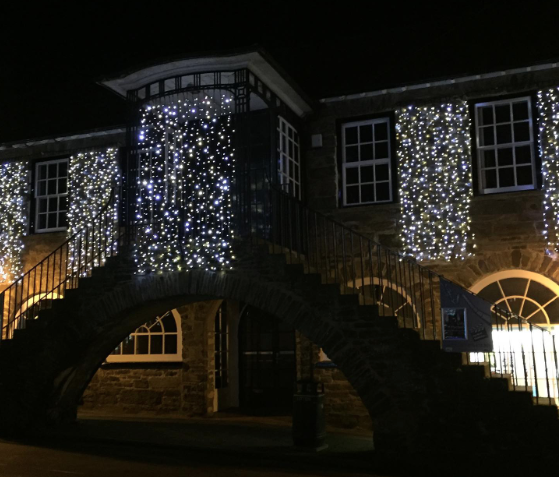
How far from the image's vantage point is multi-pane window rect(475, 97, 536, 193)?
462 inches

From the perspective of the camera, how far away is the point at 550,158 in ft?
37.4

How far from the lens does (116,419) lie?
13.4 meters

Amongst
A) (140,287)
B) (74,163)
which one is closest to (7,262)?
(74,163)

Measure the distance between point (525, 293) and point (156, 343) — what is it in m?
7.83

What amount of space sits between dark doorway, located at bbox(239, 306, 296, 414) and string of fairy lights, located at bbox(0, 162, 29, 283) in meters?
5.70

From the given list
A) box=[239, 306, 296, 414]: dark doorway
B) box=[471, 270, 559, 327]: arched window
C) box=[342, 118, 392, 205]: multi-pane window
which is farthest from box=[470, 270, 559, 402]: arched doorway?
box=[239, 306, 296, 414]: dark doorway

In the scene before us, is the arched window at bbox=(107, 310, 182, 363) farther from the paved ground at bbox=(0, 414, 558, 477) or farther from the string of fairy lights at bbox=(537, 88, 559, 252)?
the string of fairy lights at bbox=(537, 88, 559, 252)

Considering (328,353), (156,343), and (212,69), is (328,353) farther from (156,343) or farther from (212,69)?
(156,343)

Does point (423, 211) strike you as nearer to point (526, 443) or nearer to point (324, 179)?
point (324, 179)

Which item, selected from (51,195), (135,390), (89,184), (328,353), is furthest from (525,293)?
(51,195)

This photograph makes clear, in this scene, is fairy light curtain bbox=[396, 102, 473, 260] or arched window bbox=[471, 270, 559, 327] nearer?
arched window bbox=[471, 270, 559, 327]

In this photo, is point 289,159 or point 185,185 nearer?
point 185,185

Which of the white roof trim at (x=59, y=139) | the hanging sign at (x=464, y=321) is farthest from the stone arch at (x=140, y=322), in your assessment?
the white roof trim at (x=59, y=139)

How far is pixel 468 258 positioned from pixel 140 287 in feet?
19.2
